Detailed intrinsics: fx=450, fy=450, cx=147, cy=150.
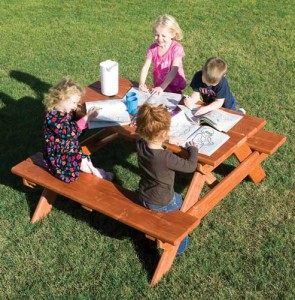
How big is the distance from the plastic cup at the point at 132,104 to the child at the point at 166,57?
0.49 m

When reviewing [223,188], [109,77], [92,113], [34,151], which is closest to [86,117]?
[92,113]

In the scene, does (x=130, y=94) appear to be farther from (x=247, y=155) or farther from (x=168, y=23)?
(x=247, y=155)

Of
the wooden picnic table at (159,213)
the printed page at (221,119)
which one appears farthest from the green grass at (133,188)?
the printed page at (221,119)

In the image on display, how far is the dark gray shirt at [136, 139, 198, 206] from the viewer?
12.2 feet

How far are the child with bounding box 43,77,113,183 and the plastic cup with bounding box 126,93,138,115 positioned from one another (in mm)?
515

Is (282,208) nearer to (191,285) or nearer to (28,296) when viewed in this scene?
(191,285)

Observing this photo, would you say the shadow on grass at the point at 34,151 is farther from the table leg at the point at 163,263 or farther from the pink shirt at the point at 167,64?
the pink shirt at the point at 167,64

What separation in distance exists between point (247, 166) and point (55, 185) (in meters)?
2.05

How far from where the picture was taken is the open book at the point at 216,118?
449cm

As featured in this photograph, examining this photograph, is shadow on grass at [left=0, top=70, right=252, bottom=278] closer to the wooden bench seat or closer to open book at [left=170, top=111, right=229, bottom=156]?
the wooden bench seat

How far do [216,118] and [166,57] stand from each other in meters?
1.46

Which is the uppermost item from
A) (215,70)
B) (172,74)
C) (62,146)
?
(215,70)

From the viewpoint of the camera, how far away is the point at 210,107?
15.4 feet

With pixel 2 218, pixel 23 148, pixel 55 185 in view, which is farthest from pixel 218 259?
pixel 23 148
